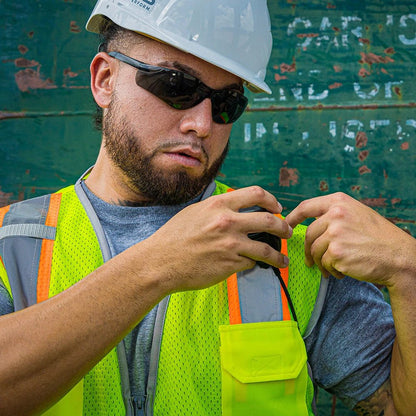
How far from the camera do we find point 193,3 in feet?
6.35

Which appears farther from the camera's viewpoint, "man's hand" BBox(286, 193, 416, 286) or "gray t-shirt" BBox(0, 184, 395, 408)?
"gray t-shirt" BBox(0, 184, 395, 408)

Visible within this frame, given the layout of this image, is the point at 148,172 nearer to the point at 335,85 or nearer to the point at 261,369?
the point at 261,369

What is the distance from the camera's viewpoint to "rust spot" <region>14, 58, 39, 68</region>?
3047 millimetres

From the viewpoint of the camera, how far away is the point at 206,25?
1.94 meters

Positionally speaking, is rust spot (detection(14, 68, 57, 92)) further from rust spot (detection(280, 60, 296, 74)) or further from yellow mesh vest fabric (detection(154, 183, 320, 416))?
yellow mesh vest fabric (detection(154, 183, 320, 416))

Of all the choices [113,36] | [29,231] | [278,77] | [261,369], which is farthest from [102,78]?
[261,369]

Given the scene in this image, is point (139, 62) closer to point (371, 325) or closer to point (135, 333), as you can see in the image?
point (135, 333)

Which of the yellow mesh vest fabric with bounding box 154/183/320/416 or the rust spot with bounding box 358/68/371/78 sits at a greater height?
the rust spot with bounding box 358/68/371/78

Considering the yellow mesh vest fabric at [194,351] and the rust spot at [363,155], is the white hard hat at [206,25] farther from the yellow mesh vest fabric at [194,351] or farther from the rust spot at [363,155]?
the rust spot at [363,155]

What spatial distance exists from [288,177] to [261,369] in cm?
148

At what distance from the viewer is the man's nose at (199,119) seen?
189 centimetres

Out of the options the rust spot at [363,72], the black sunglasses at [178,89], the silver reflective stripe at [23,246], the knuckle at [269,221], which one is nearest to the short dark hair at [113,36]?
the black sunglasses at [178,89]

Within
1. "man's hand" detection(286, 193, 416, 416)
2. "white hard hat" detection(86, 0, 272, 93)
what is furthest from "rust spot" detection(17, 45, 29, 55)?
"man's hand" detection(286, 193, 416, 416)

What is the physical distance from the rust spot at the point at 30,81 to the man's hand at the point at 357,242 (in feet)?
6.64
